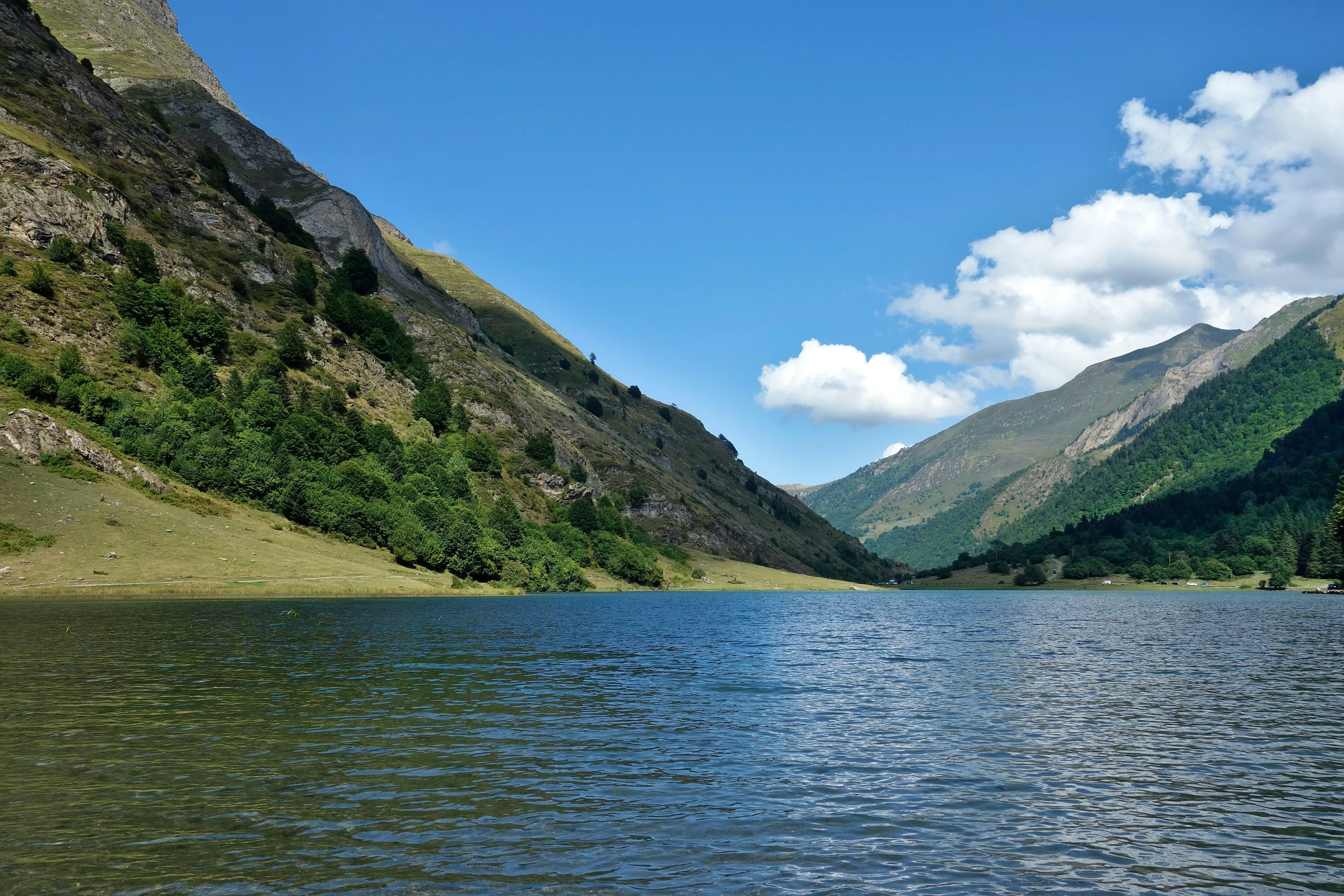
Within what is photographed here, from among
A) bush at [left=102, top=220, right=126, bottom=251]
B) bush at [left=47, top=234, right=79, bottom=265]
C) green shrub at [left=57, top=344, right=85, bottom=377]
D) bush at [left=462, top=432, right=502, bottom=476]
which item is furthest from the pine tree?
bush at [left=462, top=432, right=502, bottom=476]

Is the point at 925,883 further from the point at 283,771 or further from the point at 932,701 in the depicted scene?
the point at 932,701

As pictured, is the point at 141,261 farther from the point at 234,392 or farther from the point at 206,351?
the point at 234,392

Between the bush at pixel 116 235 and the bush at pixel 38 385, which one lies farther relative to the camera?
the bush at pixel 116 235

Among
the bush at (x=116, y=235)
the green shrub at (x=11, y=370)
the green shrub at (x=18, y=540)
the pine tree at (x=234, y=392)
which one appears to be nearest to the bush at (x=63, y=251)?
the bush at (x=116, y=235)

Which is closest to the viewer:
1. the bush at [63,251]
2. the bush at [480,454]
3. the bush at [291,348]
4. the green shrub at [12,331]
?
the green shrub at [12,331]

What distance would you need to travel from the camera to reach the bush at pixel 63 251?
12500 cm

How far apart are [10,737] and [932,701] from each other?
3830cm

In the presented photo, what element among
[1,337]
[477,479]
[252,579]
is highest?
[1,337]

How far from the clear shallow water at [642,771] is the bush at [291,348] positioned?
10335 centimetres

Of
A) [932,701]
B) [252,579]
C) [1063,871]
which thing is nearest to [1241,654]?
[932,701]

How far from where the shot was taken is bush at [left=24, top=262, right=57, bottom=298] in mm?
114125

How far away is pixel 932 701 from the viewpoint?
40.1 metres

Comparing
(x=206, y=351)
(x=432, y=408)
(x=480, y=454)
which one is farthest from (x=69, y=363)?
(x=480, y=454)

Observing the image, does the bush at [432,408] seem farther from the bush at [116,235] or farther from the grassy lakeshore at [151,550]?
the grassy lakeshore at [151,550]
